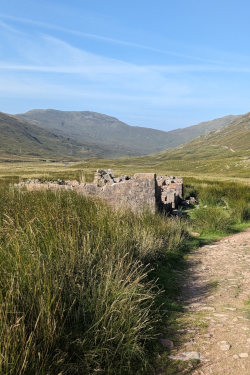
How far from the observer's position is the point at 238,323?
443 centimetres

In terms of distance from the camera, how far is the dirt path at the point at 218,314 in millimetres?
3645

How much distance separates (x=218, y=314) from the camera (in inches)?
186

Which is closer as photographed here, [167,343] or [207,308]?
[167,343]

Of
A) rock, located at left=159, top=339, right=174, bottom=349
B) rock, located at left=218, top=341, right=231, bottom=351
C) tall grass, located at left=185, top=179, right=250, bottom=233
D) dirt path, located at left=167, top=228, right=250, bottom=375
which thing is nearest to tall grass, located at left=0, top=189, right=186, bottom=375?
rock, located at left=159, top=339, right=174, bottom=349

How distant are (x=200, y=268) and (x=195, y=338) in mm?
3223

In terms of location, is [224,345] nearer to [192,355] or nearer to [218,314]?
[192,355]

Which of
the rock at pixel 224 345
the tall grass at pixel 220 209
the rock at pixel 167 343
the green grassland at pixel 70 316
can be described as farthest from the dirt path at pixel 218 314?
the tall grass at pixel 220 209

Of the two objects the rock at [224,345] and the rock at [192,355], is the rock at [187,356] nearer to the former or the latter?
the rock at [192,355]

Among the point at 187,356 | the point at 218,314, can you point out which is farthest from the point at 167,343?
the point at 218,314

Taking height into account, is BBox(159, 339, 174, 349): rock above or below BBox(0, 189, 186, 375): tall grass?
below

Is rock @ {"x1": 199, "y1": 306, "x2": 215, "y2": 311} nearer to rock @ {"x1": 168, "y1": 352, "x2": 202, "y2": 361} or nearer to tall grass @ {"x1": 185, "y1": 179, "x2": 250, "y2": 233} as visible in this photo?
rock @ {"x1": 168, "y1": 352, "x2": 202, "y2": 361}

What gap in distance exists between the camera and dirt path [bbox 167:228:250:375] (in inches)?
143

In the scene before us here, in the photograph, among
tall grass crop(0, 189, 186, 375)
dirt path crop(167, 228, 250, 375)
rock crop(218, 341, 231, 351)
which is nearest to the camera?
tall grass crop(0, 189, 186, 375)

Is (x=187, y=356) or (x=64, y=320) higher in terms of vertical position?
(x=64, y=320)
